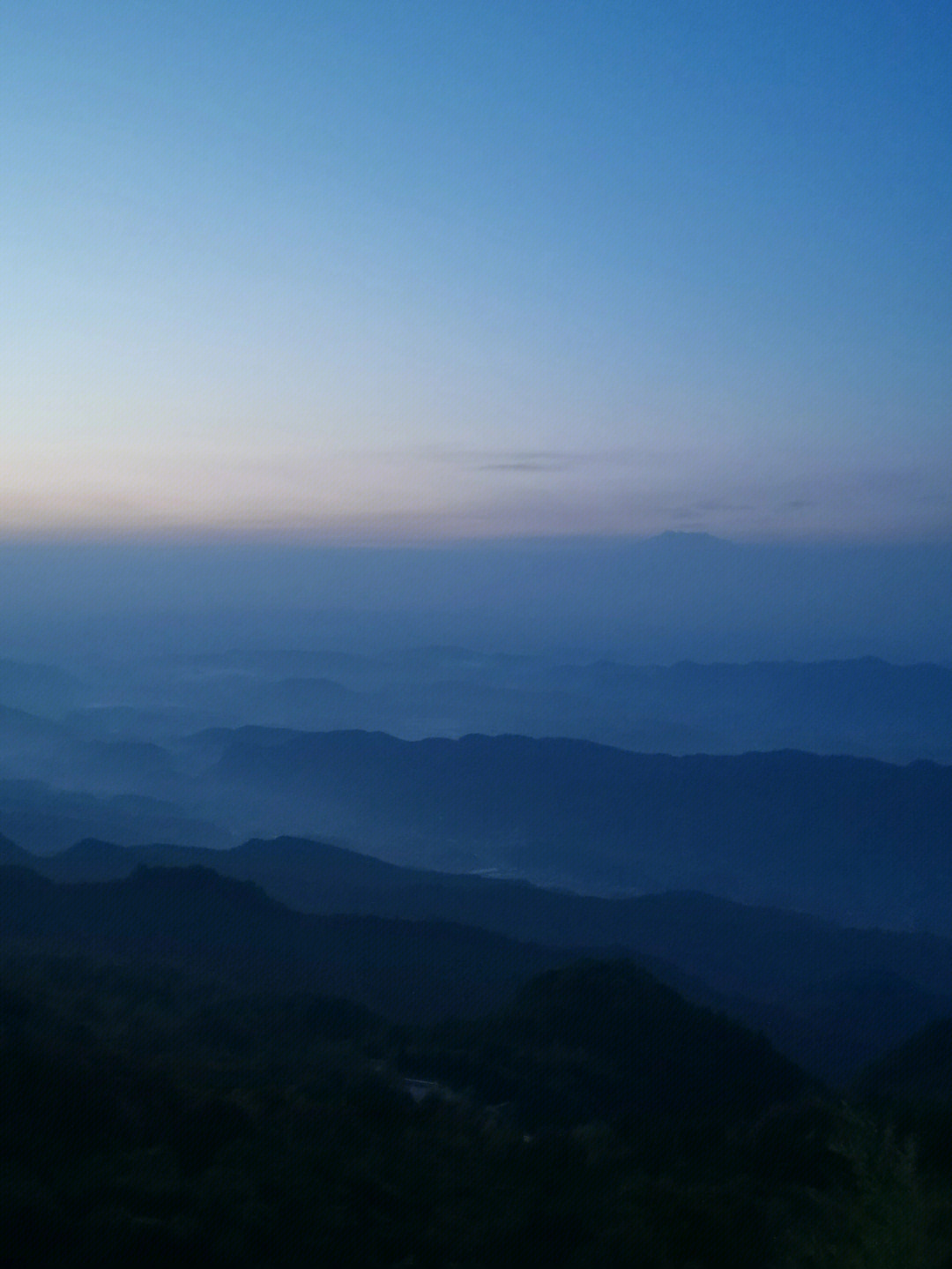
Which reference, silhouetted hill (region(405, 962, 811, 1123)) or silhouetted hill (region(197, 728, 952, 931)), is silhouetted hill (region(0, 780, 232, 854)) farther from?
silhouetted hill (region(405, 962, 811, 1123))

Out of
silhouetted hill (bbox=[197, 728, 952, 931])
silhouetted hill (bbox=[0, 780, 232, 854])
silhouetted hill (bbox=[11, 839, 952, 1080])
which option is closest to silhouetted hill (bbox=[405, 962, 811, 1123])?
silhouetted hill (bbox=[11, 839, 952, 1080])

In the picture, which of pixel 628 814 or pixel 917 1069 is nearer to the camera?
pixel 917 1069

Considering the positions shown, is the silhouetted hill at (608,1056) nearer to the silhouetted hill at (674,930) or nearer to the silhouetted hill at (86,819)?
the silhouetted hill at (674,930)

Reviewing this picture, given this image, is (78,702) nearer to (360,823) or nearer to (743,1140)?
(360,823)

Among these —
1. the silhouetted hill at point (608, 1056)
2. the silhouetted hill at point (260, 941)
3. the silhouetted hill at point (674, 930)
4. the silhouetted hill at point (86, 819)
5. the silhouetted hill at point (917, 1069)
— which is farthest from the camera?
the silhouetted hill at point (86, 819)

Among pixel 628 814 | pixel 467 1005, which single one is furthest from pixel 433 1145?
pixel 628 814

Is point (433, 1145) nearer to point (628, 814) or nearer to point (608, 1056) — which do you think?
point (608, 1056)

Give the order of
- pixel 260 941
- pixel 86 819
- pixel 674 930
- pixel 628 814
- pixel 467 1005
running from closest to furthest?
pixel 467 1005
pixel 260 941
pixel 674 930
pixel 86 819
pixel 628 814

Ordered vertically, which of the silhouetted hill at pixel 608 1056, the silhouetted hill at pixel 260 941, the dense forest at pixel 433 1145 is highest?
the dense forest at pixel 433 1145

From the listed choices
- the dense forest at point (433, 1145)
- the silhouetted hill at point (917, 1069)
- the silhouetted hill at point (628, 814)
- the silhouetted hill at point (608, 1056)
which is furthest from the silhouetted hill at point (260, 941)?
the silhouetted hill at point (628, 814)
